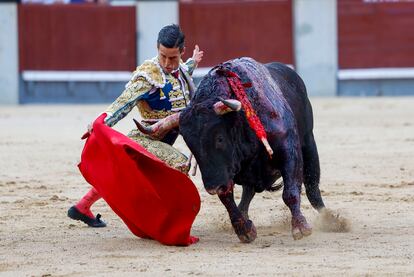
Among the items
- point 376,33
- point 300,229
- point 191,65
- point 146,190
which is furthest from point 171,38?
point 376,33

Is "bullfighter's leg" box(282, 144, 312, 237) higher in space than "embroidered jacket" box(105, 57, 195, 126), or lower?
lower

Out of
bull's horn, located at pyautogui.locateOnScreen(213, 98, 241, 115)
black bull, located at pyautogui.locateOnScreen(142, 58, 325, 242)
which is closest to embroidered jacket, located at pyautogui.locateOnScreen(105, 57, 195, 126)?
black bull, located at pyautogui.locateOnScreen(142, 58, 325, 242)

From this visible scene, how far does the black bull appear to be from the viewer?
430 centimetres

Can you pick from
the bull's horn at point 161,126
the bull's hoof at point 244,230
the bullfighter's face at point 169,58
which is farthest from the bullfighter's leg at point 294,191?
the bullfighter's face at point 169,58

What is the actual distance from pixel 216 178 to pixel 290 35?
31.6ft

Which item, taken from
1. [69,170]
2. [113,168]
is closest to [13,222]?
[113,168]

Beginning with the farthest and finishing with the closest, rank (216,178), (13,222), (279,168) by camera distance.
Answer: (13,222) → (279,168) → (216,178)

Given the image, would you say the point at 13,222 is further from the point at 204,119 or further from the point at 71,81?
the point at 71,81

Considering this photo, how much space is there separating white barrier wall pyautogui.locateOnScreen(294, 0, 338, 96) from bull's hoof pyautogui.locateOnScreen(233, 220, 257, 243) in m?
9.18

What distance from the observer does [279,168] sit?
459cm

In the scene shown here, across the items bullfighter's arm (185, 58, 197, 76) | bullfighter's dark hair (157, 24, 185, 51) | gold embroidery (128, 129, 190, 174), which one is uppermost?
bullfighter's dark hair (157, 24, 185, 51)

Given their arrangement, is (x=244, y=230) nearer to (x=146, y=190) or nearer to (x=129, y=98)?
(x=146, y=190)

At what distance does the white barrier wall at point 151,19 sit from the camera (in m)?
13.7

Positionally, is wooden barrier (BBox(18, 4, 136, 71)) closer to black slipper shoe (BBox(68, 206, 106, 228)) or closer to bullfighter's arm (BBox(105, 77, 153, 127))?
black slipper shoe (BBox(68, 206, 106, 228))
